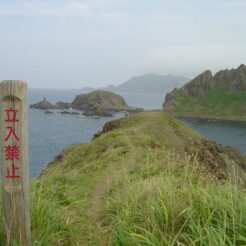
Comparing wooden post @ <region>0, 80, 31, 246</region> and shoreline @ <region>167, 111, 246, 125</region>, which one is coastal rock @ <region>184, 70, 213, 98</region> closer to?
shoreline @ <region>167, 111, 246, 125</region>

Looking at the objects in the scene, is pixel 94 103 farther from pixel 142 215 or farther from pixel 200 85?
pixel 142 215

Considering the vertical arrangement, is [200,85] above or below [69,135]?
above

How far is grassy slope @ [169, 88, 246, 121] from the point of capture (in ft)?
411

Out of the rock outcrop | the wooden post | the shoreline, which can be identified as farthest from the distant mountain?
the wooden post

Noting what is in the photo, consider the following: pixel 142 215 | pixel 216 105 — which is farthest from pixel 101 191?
pixel 216 105

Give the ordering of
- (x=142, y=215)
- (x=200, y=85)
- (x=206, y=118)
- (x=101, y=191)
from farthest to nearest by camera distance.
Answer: (x=200, y=85), (x=206, y=118), (x=101, y=191), (x=142, y=215)

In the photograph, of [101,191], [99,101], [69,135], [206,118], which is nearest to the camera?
[101,191]

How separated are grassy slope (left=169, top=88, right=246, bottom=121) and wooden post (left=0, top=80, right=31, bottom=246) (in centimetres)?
11747

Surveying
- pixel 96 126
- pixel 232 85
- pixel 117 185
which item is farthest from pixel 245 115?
pixel 117 185

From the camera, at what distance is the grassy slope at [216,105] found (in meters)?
125

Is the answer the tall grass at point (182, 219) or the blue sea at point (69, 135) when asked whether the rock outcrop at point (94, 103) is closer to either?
the blue sea at point (69, 135)

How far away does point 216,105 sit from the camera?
434 feet

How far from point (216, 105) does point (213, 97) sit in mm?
6857

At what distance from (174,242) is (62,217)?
197 centimetres
